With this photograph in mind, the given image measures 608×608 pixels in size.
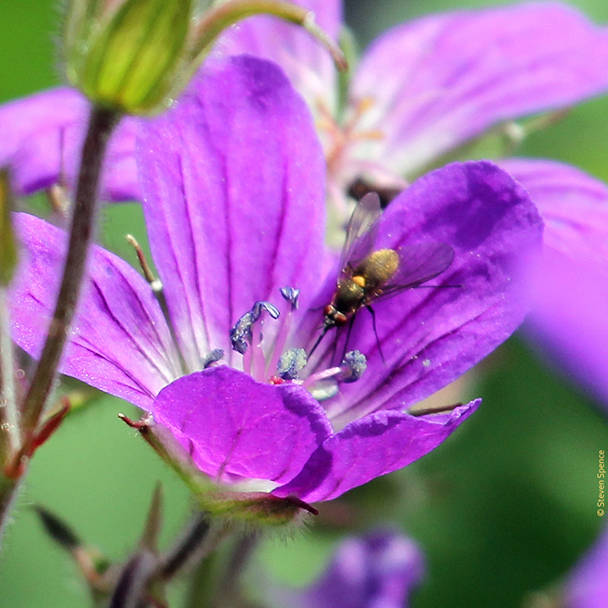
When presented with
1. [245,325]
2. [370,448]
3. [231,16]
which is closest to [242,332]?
[245,325]

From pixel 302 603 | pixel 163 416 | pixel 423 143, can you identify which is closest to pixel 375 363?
pixel 163 416

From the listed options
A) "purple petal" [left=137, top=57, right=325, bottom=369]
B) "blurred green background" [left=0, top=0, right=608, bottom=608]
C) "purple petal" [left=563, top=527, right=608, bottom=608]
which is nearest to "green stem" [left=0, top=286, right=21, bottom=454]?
"purple petal" [left=137, top=57, right=325, bottom=369]

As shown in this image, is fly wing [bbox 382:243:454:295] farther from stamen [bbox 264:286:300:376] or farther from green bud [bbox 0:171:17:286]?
green bud [bbox 0:171:17:286]

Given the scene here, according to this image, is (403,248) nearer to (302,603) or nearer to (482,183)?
(482,183)

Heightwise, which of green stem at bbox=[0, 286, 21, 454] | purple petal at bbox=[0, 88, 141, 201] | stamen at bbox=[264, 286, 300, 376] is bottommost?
stamen at bbox=[264, 286, 300, 376]

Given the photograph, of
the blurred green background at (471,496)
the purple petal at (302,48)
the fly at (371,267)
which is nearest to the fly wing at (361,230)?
→ the fly at (371,267)

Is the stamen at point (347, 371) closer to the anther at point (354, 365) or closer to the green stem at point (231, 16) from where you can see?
the anther at point (354, 365)
